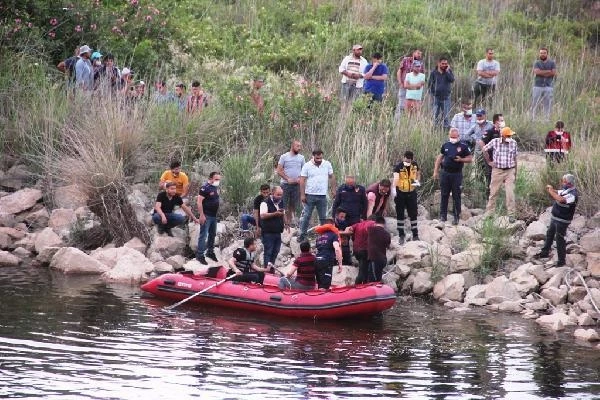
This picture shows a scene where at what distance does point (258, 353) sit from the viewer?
19.0 m

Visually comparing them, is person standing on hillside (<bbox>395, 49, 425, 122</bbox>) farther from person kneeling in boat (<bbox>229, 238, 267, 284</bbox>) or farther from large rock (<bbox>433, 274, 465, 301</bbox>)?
person kneeling in boat (<bbox>229, 238, 267, 284</bbox>)

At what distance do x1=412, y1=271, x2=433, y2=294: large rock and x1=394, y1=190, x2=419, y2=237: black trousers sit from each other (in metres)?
1.19

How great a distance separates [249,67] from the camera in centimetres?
3325

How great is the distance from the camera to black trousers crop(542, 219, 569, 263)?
927 inches

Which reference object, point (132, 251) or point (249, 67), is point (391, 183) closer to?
point (132, 251)

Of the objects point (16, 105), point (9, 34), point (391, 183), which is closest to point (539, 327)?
point (391, 183)

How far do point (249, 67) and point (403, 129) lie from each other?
21.1 feet

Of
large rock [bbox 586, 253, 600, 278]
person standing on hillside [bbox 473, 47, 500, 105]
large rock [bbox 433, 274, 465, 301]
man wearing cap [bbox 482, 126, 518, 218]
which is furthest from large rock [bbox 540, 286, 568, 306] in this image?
person standing on hillside [bbox 473, 47, 500, 105]

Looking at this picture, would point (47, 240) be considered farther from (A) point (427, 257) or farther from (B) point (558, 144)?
(B) point (558, 144)

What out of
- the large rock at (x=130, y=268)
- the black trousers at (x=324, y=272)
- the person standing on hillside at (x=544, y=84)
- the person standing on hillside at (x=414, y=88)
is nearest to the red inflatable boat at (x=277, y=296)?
the black trousers at (x=324, y=272)

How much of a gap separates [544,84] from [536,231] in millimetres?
6208

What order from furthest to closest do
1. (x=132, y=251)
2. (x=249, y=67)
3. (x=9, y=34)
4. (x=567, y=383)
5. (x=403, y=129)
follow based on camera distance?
(x=249, y=67) < (x=9, y=34) < (x=403, y=129) < (x=132, y=251) < (x=567, y=383)

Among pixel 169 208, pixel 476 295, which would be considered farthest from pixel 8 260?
pixel 476 295

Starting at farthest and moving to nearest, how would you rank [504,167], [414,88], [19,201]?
[414,88] < [19,201] < [504,167]
